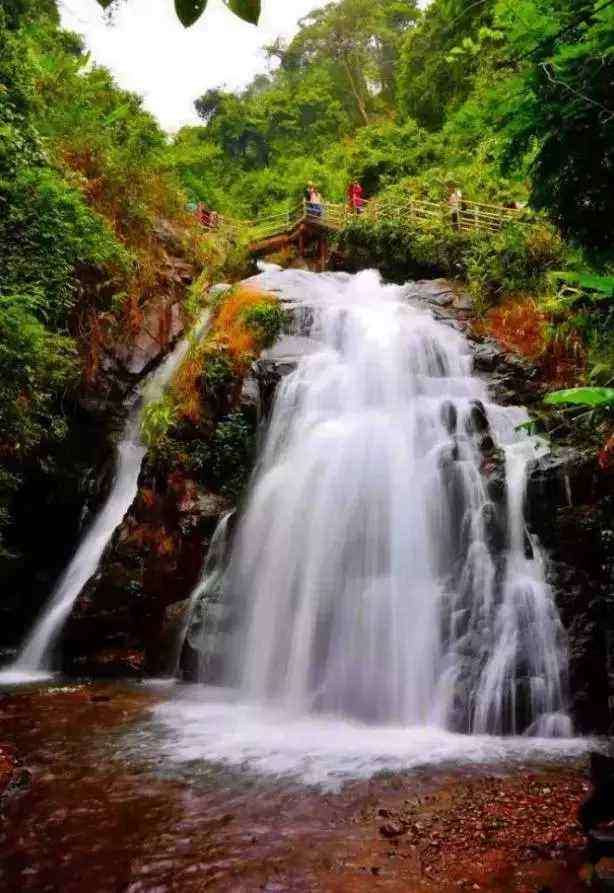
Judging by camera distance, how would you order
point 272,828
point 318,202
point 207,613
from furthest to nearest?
point 318,202
point 207,613
point 272,828

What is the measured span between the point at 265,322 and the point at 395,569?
19.5ft

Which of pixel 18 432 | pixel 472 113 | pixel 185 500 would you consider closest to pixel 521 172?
pixel 472 113

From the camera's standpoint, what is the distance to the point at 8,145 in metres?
7.23

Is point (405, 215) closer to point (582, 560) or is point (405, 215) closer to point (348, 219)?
point (348, 219)

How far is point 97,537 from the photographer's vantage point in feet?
34.9

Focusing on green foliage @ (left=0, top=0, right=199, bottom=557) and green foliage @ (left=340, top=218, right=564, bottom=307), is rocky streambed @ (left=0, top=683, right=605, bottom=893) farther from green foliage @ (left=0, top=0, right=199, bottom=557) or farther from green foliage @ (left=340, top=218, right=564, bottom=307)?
green foliage @ (left=340, top=218, right=564, bottom=307)

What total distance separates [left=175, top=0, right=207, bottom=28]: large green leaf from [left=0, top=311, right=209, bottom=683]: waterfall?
8.65 metres

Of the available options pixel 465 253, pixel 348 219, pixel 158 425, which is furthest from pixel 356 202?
pixel 158 425

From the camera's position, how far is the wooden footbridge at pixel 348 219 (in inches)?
660

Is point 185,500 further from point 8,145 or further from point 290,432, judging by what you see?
point 8,145

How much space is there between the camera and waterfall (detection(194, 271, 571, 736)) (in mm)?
6480

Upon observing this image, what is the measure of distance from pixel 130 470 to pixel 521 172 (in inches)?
335

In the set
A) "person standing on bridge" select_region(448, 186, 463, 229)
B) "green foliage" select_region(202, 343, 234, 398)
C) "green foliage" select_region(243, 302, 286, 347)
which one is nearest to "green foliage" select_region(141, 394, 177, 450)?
"green foliage" select_region(202, 343, 234, 398)

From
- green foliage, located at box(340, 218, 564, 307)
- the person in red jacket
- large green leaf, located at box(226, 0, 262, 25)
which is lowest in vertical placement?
large green leaf, located at box(226, 0, 262, 25)
